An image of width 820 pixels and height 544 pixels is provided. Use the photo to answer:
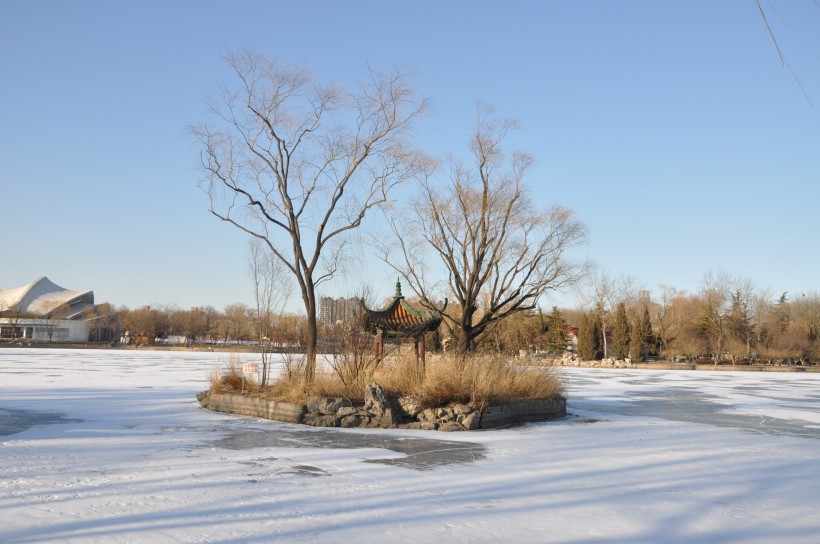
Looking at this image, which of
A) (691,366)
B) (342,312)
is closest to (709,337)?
(691,366)

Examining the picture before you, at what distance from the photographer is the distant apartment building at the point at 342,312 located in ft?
63.7

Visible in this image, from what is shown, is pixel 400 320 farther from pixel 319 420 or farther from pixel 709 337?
pixel 709 337

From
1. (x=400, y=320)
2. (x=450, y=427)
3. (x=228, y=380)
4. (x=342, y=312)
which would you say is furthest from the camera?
(x=342, y=312)

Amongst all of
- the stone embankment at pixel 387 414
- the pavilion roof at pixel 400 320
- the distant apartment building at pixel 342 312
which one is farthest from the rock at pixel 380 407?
the distant apartment building at pixel 342 312

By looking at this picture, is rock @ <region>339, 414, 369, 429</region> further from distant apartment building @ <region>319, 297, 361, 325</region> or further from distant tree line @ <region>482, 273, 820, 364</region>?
distant tree line @ <region>482, 273, 820, 364</region>

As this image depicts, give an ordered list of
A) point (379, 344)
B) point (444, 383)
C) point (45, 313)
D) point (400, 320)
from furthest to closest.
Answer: point (45, 313)
point (400, 320)
point (379, 344)
point (444, 383)

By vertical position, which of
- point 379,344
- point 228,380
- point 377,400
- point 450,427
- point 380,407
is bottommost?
point 450,427

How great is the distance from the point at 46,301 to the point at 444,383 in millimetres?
105741

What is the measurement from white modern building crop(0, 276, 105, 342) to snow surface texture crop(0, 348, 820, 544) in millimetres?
88096

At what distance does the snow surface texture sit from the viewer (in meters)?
6.42

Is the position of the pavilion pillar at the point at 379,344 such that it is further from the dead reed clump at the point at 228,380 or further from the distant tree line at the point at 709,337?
the distant tree line at the point at 709,337

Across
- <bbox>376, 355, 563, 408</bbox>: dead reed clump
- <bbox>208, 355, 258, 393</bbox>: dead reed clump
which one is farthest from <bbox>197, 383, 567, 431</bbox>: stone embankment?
<bbox>208, 355, 258, 393</bbox>: dead reed clump

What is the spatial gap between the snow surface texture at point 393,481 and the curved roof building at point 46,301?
95489mm

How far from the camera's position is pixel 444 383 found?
1520cm
